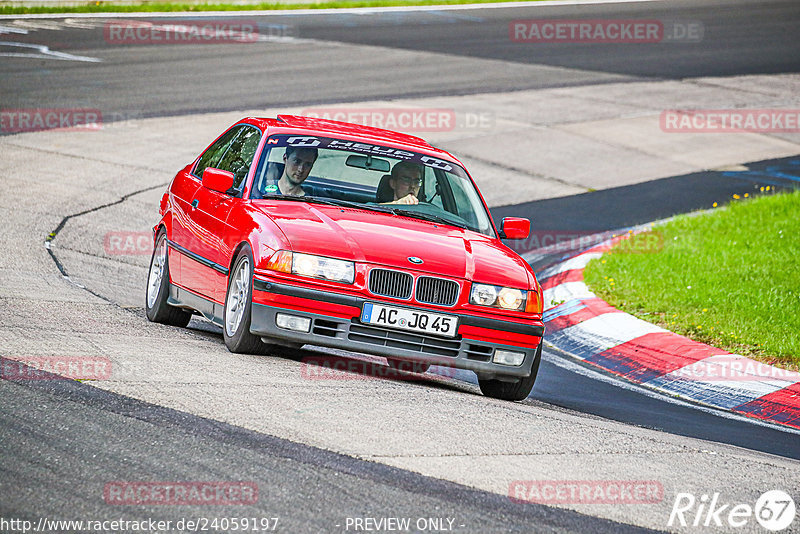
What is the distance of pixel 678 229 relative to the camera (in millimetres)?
13477

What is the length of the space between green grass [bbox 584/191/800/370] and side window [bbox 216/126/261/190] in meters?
3.75

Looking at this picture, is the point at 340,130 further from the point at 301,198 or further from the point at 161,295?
the point at 161,295

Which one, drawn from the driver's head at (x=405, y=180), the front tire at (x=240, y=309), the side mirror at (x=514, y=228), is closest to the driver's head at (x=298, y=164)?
the driver's head at (x=405, y=180)

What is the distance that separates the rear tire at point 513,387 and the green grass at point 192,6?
24.0 m

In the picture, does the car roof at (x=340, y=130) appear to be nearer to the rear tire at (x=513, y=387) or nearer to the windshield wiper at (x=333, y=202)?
the windshield wiper at (x=333, y=202)

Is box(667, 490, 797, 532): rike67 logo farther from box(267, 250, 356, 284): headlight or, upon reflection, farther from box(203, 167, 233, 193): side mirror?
box(203, 167, 233, 193): side mirror

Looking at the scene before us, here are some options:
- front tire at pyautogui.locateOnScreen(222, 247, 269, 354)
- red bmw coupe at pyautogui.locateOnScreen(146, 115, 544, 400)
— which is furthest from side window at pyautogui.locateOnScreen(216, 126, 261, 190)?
front tire at pyautogui.locateOnScreen(222, 247, 269, 354)

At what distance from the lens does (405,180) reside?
8.27m

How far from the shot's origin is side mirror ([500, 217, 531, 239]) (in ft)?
27.1

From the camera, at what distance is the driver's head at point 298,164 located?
26.2ft

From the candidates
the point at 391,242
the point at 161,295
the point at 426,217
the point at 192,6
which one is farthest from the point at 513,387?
the point at 192,6

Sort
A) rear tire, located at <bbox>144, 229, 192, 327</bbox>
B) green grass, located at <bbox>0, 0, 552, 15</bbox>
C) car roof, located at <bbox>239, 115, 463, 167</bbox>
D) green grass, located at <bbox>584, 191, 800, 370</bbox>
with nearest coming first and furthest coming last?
car roof, located at <bbox>239, 115, 463, 167</bbox> < rear tire, located at <bbox>144, 229, 192, 327</bbox> < green grass, located at <bbox>584, 191, 800, 370</bbox> < green grass, located at <bbox>0, 0, 552, 15</bbox>

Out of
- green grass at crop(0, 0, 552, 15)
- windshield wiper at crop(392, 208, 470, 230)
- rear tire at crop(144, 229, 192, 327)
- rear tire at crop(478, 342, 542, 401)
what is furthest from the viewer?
green grass at crop(0, 0, 552, 15)

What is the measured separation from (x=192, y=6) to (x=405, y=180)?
24.7m
